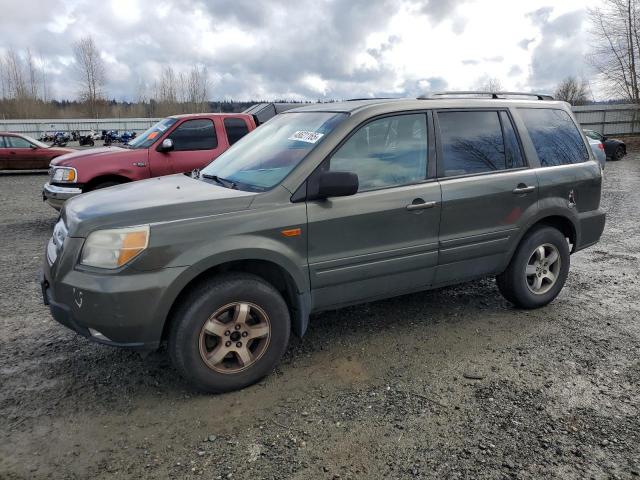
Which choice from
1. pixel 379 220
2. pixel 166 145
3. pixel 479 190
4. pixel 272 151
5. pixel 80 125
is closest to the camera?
pixel 379 220

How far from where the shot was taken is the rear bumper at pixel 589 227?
15.7ft

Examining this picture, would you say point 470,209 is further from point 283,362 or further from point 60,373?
point 60,373

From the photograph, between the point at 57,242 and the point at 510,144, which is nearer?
the point at 57,242

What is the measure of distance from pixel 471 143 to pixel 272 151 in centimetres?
165

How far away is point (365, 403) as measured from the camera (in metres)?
3.16

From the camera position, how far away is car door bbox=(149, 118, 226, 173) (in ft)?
26.7

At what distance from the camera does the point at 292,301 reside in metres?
3.48

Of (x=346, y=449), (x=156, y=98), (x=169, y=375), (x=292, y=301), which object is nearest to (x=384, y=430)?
(x=346, y=449)

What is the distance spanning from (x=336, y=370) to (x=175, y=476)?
4.55 feet

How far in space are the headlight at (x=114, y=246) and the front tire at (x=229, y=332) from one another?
0.44 metres

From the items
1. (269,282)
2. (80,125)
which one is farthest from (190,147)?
(80,125)

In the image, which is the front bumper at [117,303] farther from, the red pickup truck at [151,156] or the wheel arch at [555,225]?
the red pickup truck at [151,156]

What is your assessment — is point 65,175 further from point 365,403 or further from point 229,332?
point 365,403

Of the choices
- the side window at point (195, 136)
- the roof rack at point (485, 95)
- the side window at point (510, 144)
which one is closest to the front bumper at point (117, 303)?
the roof rack at point (485, 95)
